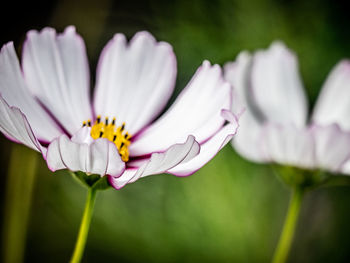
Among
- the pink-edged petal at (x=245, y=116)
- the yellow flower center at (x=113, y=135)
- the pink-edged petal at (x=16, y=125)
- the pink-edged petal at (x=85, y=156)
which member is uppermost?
the pink-edged petal at (x=245, y=116)

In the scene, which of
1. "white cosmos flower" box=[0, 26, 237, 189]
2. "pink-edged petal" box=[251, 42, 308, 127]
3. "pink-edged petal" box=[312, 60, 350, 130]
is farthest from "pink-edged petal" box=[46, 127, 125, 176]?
"pink-edged petal" box=[312, 60, 350, 130]

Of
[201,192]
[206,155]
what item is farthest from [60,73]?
[201,192]

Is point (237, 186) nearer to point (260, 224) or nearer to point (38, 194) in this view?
point (260, 224)

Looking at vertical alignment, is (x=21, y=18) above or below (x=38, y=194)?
above

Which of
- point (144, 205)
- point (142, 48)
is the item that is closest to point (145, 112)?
point (142, 48)

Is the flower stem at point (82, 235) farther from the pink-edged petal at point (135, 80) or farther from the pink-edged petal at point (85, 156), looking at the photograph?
the pink-edged petal at point (135, 80)

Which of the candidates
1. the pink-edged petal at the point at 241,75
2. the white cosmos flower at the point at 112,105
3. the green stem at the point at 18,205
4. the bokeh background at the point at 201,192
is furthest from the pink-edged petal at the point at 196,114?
the bokeh background at the point at 201,192

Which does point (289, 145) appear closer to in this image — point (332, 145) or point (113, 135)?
point (332, 145)
